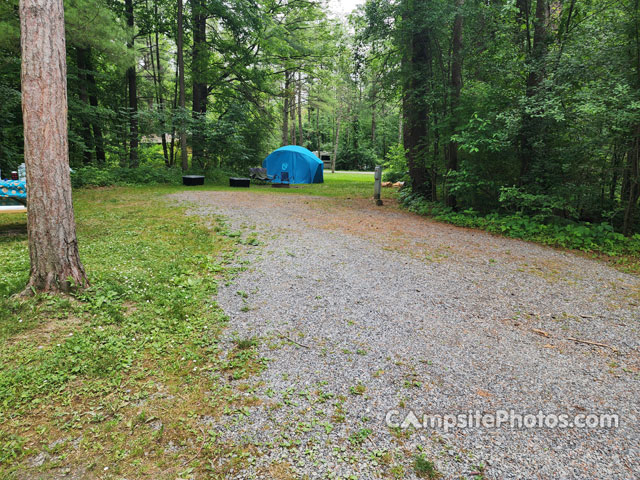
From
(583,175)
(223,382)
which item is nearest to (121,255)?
(223,382)

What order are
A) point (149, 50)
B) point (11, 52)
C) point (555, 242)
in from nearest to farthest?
1. point (555, 242)
2. point (11, 52)
3. point (149, 50)

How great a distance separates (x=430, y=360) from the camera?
2.47 m

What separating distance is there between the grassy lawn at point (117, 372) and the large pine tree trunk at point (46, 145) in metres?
0.34

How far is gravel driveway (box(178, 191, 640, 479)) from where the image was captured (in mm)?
1692

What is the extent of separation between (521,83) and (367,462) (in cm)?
773

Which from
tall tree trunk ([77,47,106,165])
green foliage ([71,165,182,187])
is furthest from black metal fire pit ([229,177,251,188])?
tall tree trunk ([77,47,106,165])

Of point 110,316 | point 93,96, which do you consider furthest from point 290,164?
point 110,316

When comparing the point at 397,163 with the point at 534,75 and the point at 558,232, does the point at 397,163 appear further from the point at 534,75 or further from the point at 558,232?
the point at 558,232

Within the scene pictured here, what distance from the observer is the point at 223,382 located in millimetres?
2189

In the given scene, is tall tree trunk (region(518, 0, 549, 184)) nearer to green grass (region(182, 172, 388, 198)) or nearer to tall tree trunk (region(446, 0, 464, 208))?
tall tree trunk (region(446, 0, 464, 208))

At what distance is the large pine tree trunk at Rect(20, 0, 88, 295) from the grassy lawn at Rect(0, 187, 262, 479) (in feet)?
1.12

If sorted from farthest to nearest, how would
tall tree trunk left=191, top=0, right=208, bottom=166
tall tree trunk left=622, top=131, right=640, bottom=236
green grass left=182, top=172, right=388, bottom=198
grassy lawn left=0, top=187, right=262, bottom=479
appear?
tall tree trunk left=191, top=0, right=208, bottom=166
green grass left=182, top=172, right=388, bottom=198
tall tree trunk left=622, top=131, right=640, bottom=236
grassy lawn left=0, top=187, right=262, bottom=479

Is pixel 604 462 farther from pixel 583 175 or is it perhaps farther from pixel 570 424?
pixel 583 175

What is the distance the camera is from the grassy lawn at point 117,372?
5.35 ft
